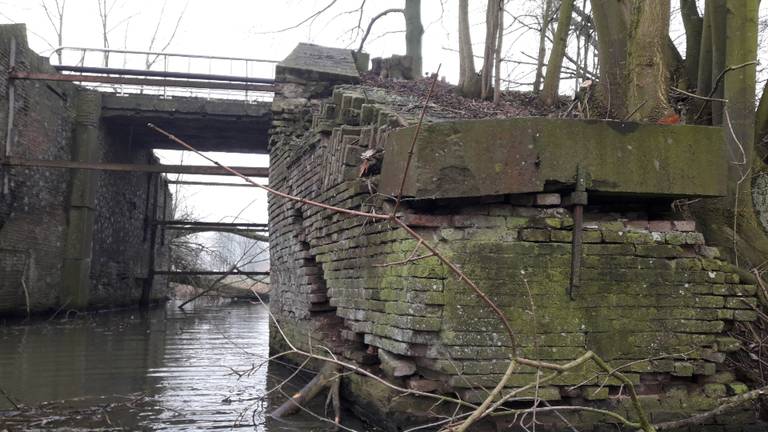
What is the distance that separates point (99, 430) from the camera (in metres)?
4.96

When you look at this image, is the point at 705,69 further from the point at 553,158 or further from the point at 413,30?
the point at 413,30

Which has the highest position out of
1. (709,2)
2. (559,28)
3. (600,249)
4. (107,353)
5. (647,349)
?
(559,28)

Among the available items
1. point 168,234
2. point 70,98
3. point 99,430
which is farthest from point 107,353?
point 168,234

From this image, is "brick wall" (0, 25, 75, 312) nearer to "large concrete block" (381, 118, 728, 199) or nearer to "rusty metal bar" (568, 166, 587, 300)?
"large concrete block" (381, 118, 728, 199)

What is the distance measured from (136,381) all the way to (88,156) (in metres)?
9.15

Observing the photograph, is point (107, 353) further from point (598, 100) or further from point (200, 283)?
point (200, 283)

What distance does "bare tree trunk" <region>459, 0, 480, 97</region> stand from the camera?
993cm

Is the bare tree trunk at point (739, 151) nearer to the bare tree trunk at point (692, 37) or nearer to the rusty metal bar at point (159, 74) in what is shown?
the bare tree trunk at point (692, 37)

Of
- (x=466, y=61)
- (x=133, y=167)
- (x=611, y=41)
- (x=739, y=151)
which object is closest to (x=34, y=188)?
(x=133, y=167)

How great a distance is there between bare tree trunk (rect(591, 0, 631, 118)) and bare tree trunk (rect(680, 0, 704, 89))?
26.6 inches

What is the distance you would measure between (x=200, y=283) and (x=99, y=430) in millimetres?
19991

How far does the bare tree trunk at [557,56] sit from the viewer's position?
8.41 meters

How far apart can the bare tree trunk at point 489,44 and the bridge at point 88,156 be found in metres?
3.92

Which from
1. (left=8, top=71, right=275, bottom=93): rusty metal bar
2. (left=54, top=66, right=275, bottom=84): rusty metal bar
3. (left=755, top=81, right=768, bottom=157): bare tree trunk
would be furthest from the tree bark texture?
(left=54, top=66, right=275, bottom=84): rusty metal bar
